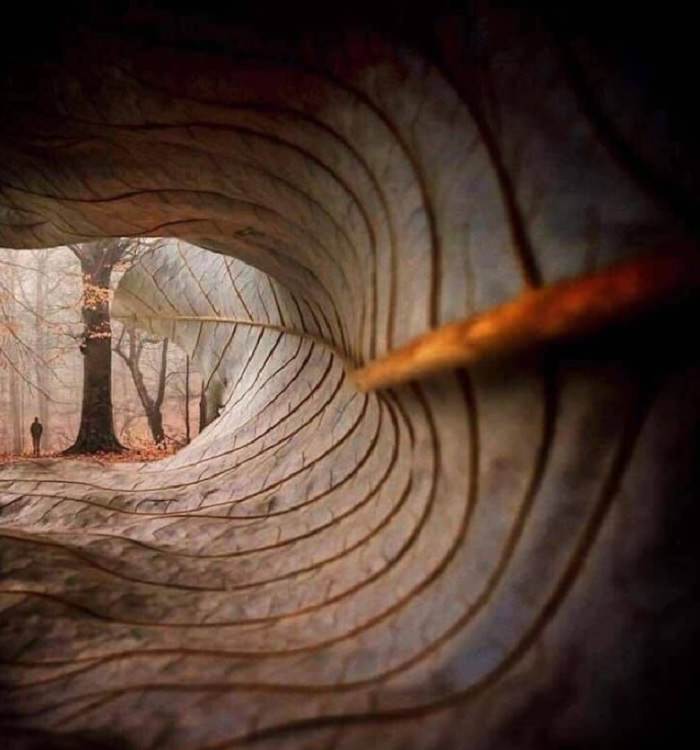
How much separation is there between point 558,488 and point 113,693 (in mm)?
412

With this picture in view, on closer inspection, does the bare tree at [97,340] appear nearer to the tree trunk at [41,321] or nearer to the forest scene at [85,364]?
the forest scene at [85,364]

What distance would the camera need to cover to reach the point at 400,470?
2.23ft

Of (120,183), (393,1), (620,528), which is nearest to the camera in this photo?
(620,528)

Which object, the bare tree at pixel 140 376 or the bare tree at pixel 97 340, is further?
the bare tree at pixel 140 376

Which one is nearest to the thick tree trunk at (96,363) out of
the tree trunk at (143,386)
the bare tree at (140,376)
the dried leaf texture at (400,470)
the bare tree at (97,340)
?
the bare tree at (97,340)

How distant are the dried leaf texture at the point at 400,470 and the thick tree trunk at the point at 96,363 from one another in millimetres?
4352

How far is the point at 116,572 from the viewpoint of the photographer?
717 mm

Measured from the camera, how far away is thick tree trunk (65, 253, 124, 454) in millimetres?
4934

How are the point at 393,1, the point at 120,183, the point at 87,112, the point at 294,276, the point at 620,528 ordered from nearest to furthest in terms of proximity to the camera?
1. the point at 620,528
2. the point at 393,1
3. the point at 87,112
4. the point at 120,183
5. the point at 294,276

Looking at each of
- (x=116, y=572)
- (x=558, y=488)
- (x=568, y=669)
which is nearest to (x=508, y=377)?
(x=558, y=488)

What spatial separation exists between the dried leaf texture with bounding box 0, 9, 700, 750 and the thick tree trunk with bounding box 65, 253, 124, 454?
4.35 meters

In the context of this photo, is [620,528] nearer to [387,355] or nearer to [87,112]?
[387,355]

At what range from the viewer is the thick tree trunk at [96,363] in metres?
4.93

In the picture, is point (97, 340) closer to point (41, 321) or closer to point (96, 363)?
point (96, 363)
